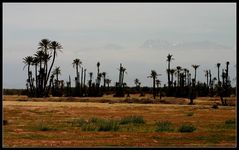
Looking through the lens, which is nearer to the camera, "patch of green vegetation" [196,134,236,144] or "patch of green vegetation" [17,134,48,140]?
"patch of green vegetation" [196,134,236,144]

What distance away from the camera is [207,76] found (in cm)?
12088

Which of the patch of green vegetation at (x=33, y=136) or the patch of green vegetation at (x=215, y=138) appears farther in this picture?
the patch of green vegetation at (x=33, y=136)

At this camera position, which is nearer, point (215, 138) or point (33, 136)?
point (215, 138)

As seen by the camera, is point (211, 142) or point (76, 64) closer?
point (211, 142)

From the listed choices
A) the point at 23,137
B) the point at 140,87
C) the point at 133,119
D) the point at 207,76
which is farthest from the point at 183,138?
the point at 140,87

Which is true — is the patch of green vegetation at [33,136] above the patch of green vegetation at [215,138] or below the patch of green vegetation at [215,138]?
above

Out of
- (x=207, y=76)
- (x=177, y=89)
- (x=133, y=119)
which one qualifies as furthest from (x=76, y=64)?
(x=133, y=119)

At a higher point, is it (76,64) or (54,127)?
(76,64)

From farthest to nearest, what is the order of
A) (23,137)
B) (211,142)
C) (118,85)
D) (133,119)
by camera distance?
(118,85)
(133,119)
(23,137)
(211,142)

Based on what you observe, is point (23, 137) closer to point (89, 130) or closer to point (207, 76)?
point (89, 130)

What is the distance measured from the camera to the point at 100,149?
55.9ft

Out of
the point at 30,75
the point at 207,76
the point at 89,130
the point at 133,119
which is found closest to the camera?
the point at 89,130

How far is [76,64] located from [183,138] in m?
90.8

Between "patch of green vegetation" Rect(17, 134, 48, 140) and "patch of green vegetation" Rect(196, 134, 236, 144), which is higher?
"patch of green vegetation" Rect(17, 134, 48, 140)
